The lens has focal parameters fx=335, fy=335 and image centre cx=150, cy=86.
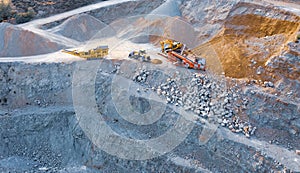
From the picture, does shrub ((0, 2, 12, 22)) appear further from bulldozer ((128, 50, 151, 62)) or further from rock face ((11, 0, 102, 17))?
bulldozer ((128, 50, 151, 62))

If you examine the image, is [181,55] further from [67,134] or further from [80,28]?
[80,28]

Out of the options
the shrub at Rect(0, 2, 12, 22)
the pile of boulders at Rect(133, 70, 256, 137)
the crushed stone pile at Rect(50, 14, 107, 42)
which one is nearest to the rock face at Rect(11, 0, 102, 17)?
the shrub at Rect(0, 2, 12, 22)

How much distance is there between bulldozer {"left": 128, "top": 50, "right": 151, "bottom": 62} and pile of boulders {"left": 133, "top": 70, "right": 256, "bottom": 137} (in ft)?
7.98

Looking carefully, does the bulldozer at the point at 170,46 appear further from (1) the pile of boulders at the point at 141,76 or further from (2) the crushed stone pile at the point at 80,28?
(2) the crushed stone pile at the point at 80,28

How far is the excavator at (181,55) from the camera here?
2120 cm

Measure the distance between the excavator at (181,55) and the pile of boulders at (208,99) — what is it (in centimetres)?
82

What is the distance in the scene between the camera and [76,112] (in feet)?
70.7

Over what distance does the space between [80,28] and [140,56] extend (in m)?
8.27

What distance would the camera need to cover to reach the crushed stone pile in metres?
27.9

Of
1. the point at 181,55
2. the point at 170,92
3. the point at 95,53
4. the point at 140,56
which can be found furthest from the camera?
the point at 95,53

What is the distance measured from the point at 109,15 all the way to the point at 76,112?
12.2 metres

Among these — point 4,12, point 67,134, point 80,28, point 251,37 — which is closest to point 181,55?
point 251,37

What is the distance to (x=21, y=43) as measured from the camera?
25.2m

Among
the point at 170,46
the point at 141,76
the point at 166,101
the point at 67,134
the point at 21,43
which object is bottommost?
the point at 67,134
